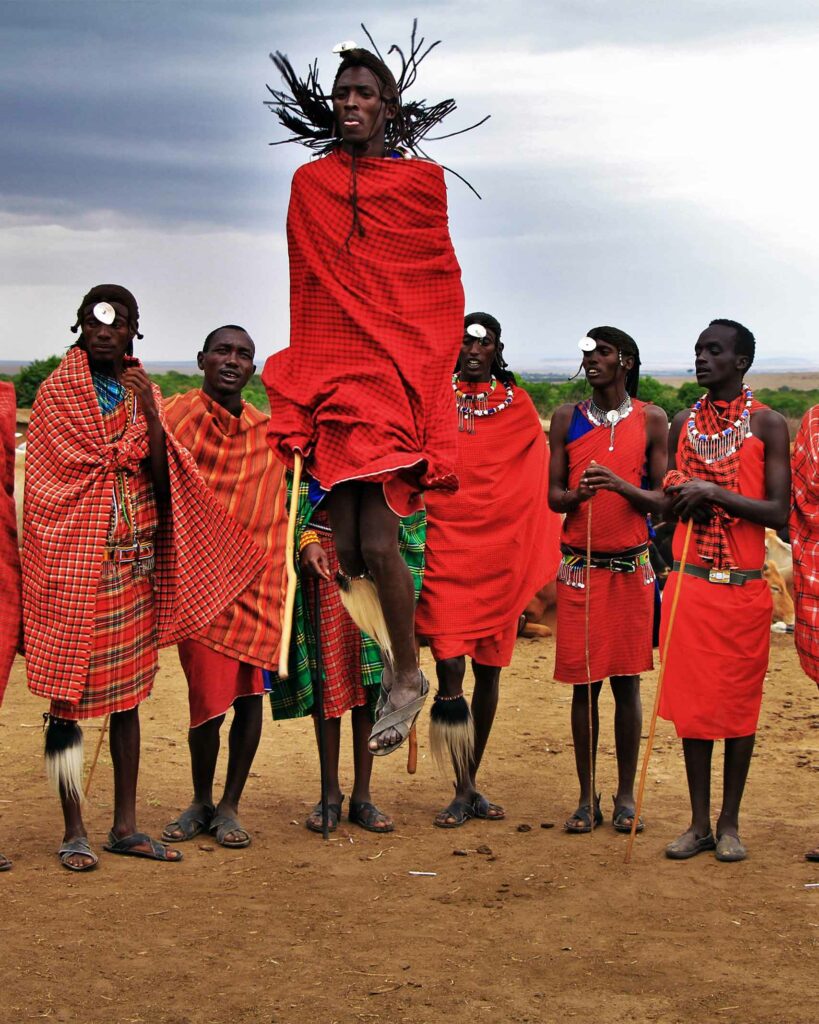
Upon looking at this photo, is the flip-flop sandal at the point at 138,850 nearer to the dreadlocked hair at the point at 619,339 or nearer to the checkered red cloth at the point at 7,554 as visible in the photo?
the checkered red cloth at the point at 7,554

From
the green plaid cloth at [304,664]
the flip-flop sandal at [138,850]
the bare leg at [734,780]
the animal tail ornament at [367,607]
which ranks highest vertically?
the animal tail ornament at [367,607]

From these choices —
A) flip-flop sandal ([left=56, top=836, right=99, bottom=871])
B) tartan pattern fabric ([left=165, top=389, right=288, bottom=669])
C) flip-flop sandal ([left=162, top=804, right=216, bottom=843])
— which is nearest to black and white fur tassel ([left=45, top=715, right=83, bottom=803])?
flip-flop sandal ([left=56, top=836, right=99, bottom=871])

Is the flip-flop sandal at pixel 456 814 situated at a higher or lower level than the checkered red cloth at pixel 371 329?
lower

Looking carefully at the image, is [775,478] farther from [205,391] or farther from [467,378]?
[205,391]

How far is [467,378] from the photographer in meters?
6.95

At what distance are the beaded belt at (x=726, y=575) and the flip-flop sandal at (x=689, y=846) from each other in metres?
1.19

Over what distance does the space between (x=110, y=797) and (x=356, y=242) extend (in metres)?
3.47

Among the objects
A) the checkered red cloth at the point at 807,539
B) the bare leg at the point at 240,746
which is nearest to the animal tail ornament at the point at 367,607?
the bare leg at the point at 240,746

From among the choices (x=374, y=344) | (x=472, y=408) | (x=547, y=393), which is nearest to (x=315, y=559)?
(x=374, y=344)

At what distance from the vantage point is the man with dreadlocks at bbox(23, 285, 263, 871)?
571 cm

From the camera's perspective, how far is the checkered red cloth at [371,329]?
5.24m

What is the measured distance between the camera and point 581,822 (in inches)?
258

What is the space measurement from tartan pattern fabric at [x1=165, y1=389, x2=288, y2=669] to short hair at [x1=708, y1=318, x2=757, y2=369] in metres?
2.23

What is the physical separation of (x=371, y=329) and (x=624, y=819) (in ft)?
9.46
